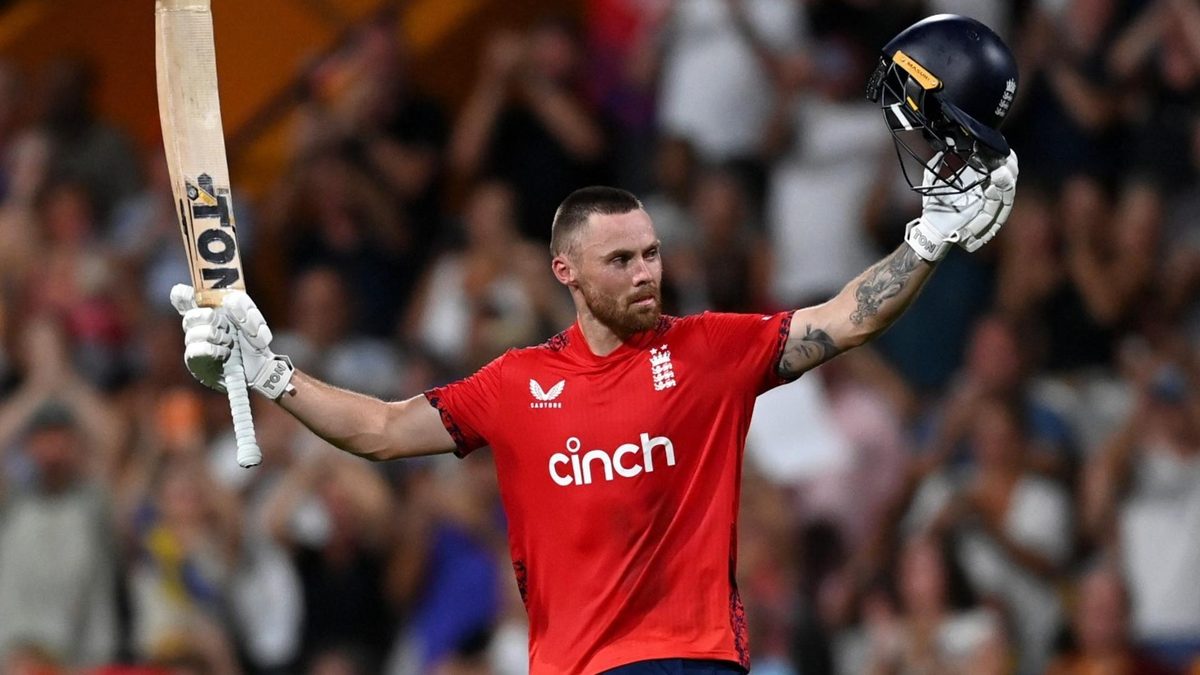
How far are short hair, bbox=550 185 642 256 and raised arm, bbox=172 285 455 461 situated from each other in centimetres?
78

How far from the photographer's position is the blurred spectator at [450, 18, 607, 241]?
14.2 metres

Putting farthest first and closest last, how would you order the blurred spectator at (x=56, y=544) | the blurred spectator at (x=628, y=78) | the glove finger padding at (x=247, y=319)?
1. the blurred spectator at (x=628, y=78)
2. the blurred spectator at (x=56, y=544)
3. the glove finger padding at (x=247, y=319)

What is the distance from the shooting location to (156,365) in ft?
A: 48.2

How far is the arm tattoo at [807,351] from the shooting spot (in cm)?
741

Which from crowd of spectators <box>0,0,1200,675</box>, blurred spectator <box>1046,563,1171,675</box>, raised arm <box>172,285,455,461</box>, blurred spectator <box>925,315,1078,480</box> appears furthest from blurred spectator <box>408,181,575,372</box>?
raised arm <box>172,285,455,461</box>

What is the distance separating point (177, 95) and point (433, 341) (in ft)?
20.8

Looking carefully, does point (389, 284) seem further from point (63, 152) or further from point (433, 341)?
point (63, 152)

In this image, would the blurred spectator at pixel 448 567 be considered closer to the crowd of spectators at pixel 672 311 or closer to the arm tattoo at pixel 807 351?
the crowd of spectators at pixel 672 311

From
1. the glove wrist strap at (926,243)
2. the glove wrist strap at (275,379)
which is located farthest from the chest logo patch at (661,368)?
the glove wrist strap at (275,379)

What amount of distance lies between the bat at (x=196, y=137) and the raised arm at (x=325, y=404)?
0.14m

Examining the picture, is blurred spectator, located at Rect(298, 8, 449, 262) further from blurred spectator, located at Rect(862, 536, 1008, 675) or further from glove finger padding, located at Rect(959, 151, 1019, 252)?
glove finger padding, located at Rect(959, 151, 1019, 252)

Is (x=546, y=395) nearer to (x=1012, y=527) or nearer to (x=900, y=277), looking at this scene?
(x=900, y=277)

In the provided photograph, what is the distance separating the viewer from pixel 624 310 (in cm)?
750

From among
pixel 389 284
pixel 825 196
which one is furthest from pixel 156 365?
pixel 825 196
